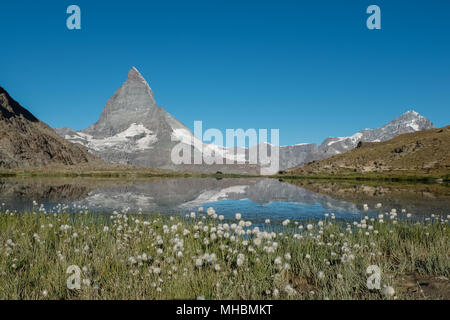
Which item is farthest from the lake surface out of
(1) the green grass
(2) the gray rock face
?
(2) the gray rock face

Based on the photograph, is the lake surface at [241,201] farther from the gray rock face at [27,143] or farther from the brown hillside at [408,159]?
the gray rock face at [27,143]

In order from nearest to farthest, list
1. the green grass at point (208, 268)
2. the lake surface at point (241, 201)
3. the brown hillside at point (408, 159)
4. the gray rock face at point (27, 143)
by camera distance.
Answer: the green grass at point (208, 268) < the lake surface at point (241, 201) < the brown hillside at point (408, 159) < the gray rock face at point (27, 143)

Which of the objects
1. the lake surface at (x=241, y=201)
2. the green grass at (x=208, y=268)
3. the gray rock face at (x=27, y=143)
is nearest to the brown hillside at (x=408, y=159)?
the lake surface at (x=241, y=201)

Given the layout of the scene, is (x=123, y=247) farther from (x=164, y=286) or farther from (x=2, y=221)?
(x=2, y=221)

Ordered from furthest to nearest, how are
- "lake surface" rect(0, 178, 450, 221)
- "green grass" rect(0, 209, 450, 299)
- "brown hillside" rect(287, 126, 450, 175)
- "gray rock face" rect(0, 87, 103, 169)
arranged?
1. "gray rock face" rect(0, 87, 103, 169)
2. "brown hillside" rect(287, 126, 450, 175)
3. "lake surface" rect(0, 178, 450, 221)
4. "green grass" rect(0, 209, 450, 299)

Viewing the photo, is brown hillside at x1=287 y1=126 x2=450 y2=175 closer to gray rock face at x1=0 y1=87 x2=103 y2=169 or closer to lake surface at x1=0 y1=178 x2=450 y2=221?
lake surface at x1=0 y1=178 x2=450 y2=221

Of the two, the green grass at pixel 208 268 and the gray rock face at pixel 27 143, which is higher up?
the gray rock face at pixel 27 143

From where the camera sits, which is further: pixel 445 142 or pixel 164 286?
pixel 445 142

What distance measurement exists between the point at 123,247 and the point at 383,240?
30.2 feet

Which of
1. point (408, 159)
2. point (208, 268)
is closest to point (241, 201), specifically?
point (208, 268)

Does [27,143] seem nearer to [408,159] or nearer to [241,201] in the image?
[241,201]

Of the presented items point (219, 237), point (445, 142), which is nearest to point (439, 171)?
point (445, 142)

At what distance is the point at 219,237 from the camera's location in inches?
393
